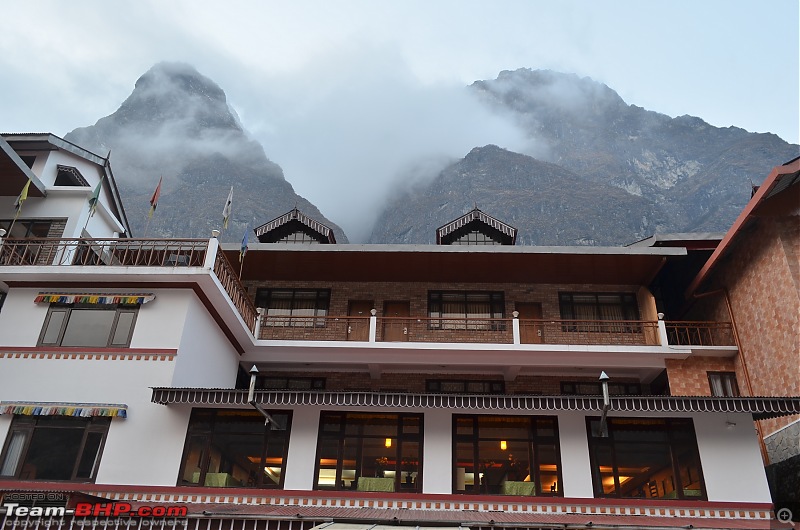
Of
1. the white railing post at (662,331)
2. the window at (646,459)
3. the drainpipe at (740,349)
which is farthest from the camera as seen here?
the white railing post at (662,331)

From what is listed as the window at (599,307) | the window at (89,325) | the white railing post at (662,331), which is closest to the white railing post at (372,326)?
the window at (599,307)

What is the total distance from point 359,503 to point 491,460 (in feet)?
9.83

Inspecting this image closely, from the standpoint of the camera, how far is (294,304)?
19.5 m

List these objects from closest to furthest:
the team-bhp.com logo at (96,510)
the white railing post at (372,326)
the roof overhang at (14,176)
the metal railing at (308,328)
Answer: the team-bhp.com logo at (96,510) < the roof overhang at (14,176) < the white railing post at (372,326) < the metal railing at (308,328)

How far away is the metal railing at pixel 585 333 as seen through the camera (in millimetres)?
17766

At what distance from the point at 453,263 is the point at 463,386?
368 centimetres

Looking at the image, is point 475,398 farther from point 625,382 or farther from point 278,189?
point 278,189

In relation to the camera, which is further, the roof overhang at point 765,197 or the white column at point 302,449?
the roof overhang at point 765,197

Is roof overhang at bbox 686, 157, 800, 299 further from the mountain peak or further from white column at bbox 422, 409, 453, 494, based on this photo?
the mountain peak

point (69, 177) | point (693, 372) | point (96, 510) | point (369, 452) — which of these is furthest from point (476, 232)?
point (96, 510)

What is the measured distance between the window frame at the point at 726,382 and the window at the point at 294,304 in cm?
1140

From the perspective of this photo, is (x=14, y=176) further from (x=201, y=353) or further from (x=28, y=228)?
(x=201, y=353)

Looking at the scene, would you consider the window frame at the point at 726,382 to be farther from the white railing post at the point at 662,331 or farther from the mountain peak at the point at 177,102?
the mountain peak at the point at 177,102

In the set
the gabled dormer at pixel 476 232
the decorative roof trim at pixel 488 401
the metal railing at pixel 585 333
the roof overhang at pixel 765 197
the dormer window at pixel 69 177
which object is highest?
the dormer window at pixel 69 177
